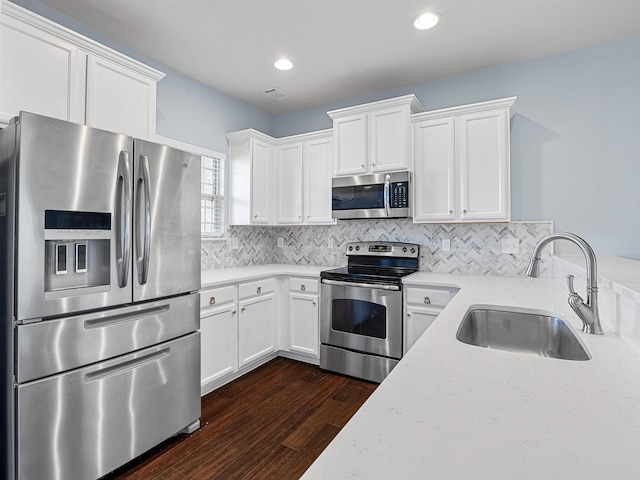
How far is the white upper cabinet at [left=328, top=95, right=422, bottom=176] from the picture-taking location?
9.66 ft

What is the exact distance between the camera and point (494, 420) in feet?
2.23

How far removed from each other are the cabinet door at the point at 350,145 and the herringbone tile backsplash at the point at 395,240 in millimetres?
649

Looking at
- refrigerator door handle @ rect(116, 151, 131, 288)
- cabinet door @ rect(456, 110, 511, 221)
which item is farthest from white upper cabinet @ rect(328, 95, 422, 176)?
refrigerator door handle @ rect(116, 151, 131, 288)

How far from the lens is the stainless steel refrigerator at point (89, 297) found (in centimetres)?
148

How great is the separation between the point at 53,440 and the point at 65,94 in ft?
5.86

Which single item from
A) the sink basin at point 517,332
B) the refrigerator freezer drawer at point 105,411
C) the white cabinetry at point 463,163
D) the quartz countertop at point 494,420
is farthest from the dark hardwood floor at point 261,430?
the white cabinetry at point 463,163

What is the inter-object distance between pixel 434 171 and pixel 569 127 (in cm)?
110

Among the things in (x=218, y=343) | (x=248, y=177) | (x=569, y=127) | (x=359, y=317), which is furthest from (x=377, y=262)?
(x=569, y=127)

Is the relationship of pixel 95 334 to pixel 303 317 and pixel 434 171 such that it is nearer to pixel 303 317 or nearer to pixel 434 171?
pixel 303 317

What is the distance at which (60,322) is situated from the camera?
1564 mm

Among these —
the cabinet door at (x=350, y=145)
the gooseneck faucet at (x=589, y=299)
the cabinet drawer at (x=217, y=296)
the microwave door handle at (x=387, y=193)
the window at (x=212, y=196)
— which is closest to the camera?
the gooseneck faucet at (x=589, y=299)

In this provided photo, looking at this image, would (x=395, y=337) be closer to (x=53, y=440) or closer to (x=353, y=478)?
(x=53, y=440)

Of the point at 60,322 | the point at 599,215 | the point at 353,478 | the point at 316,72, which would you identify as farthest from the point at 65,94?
the point at 599,215

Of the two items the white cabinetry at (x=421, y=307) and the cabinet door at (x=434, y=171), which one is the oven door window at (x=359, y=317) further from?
the cabinet door at (x=434, y=171)
